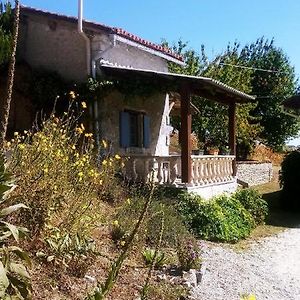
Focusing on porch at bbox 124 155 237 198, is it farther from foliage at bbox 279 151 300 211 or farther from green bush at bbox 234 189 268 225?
foliage at bbox 279 151 300 211

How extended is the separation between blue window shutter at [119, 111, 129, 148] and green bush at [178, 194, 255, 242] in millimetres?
3520

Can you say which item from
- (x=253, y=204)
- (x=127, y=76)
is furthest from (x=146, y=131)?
(x=253, y=204)

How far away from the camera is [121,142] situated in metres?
14.4

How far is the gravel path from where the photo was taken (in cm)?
684

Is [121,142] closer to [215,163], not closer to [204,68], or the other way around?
[215,163]

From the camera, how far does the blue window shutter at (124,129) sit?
14.4m

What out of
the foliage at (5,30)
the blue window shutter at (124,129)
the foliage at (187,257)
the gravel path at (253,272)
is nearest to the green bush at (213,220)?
the gravel path at (253,272)

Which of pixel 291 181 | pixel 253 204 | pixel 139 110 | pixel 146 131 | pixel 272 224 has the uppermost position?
pixel 139 110

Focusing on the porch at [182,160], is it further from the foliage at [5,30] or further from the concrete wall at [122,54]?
the foliage at [5,30]

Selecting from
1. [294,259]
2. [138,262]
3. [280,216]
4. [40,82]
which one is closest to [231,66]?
[280,216]

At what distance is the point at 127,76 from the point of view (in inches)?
523

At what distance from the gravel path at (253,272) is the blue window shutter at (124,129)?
5.38 meters

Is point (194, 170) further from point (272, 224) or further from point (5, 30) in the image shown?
point (5, 30)

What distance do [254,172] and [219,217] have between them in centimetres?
1351
